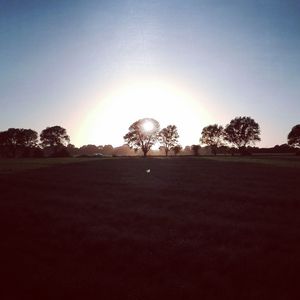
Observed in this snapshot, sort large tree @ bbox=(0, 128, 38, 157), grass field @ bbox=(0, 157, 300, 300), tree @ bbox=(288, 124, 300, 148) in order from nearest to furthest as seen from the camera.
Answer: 1. grass field @ bbox=(0, 157, 300, 300)
2. tree @ bbox=(288, 124, 300, 148)
3. large tree @ bbox=(0, 128, 38, 157)

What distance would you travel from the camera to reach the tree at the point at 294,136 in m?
150

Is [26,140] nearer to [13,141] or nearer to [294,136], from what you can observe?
[13,141]

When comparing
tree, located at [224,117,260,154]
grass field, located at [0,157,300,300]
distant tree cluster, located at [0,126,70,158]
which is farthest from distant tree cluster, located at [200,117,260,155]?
grass field, located at [0,157,300,300]

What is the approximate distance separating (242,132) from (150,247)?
157m

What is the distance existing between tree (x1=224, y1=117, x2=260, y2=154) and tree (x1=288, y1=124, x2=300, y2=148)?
1510 centimetres

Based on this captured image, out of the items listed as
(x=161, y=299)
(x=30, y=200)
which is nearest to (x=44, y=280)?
(x=161, y=299)

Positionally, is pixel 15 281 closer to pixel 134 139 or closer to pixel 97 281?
pixel 97 281

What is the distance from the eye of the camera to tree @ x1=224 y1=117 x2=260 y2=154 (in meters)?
162

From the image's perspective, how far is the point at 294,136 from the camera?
15125cm

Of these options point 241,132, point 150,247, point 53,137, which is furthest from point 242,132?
point 150,247

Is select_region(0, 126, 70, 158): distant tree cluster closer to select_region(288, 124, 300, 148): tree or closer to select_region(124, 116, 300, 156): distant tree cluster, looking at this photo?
select_region(124, 116, 300, 156): distant tree cluster

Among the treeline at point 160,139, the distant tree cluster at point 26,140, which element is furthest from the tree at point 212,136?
the distant tree cluster at point 26,140

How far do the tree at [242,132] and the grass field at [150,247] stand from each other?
14432 centimetres

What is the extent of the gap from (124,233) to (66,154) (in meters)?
141
